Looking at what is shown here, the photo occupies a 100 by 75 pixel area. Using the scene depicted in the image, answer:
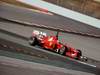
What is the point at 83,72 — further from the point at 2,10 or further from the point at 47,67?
the point at 2,10

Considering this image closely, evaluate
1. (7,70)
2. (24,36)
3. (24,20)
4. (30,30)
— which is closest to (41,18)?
(24,20)

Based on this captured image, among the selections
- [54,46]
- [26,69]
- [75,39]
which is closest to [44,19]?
[75,39]

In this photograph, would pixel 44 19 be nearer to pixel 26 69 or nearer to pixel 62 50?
pixel 62 50

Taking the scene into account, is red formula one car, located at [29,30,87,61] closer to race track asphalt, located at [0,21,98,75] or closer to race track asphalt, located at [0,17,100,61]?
race track asphalt, located at [0,21,98,75]

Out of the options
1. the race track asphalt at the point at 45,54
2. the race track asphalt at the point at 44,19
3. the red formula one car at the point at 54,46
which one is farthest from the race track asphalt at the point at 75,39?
the race track asphalt at the point at 44,19

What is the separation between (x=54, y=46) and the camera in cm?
773

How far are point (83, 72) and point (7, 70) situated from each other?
2036mm

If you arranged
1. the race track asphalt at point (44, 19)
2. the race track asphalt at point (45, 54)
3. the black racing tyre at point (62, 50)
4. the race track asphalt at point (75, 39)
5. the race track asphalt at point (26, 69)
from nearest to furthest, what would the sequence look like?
the race track asphalt at point (26, 69) < the race track asphalt at point (45, 54) < the black racing tyre at point (62, 50) < the race track asphalt at point (75, 39) < the race track asphalt at point (44, 19)

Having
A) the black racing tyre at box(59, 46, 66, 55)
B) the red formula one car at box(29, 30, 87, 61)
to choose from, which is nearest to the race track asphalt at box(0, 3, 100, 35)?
the red formula one car at box(29, 30, 87, 61)

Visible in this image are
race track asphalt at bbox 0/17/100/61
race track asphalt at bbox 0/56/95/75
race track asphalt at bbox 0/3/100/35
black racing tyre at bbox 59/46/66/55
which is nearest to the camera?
race track asphalt at bbox 0/56/95/75

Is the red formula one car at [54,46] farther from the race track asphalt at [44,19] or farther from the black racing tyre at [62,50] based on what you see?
the race track asphalt at [44,19]

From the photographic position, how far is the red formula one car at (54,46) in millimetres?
7582

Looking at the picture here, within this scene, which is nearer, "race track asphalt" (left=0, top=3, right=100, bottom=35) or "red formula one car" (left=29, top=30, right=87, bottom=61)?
"red formula one car" (left=29, top=30, right=87, bottom=61)

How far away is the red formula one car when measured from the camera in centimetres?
758
